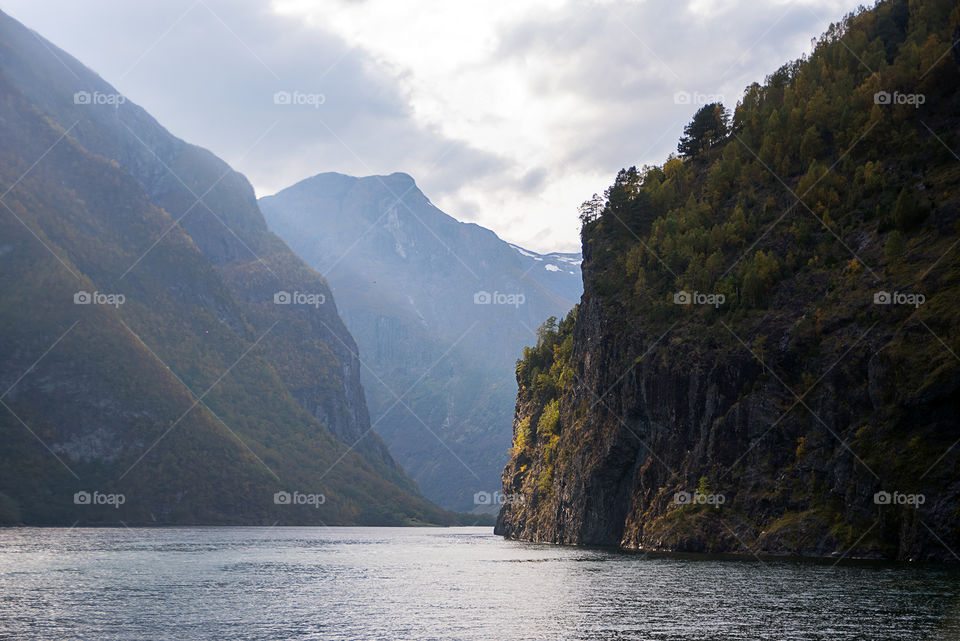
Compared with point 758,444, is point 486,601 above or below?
below

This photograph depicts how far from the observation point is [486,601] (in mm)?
55938

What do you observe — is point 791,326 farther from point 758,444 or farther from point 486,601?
point 486,601

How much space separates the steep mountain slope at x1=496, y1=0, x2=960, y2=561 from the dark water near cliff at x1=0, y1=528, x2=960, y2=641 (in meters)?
13.1

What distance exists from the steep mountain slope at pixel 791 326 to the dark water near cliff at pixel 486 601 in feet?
42.9

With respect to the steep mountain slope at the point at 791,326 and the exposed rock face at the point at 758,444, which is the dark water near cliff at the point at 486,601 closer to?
the exposed rock face at the point at 758,444

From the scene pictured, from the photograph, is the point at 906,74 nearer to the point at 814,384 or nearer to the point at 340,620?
the point at 814,384

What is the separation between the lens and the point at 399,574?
8075cm

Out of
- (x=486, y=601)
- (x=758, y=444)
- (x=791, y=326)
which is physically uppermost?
(x=791, y=326)

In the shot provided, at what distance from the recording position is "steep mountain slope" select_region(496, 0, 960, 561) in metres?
82.1

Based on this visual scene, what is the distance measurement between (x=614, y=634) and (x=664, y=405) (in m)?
77.1

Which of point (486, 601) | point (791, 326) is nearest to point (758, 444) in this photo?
point (791, 326)

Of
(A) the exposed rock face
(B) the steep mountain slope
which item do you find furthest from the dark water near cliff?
(B) the steep mountain slope

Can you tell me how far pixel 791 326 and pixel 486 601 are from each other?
204 ft

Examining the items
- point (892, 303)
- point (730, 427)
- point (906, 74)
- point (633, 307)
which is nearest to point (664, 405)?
point (730, 427)
